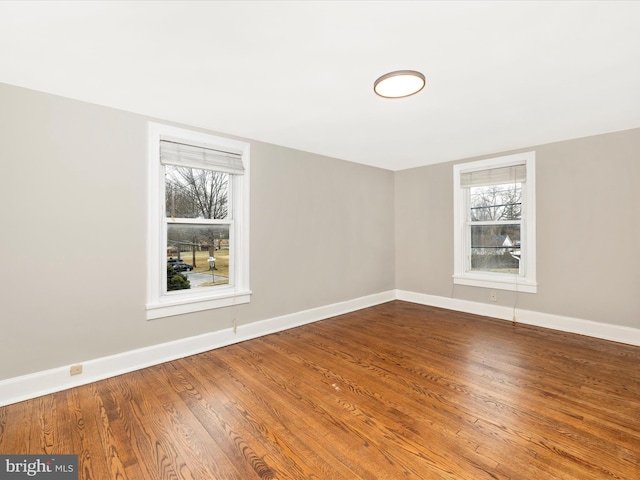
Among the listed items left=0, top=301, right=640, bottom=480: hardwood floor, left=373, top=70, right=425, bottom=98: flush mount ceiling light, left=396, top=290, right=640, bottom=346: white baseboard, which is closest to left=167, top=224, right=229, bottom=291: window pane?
left=0, top=301, right=640, bottom=480: hardwood floor

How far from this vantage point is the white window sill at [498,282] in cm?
401

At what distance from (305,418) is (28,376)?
7.01 ft

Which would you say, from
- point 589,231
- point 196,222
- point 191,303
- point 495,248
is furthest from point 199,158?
point 589,231

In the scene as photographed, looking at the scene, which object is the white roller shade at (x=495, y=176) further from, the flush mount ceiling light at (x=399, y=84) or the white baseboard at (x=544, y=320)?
the flush mount ceiling light at (x=399, y=84)

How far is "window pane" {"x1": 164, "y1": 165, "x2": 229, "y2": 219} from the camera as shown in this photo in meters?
3.11

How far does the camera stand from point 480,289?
14.6 ft

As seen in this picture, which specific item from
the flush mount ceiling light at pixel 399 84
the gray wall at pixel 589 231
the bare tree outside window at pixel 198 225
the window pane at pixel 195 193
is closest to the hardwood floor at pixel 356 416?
the gray wall at pixel 589 231

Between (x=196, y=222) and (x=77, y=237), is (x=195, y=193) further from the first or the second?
(x=77, y=237)

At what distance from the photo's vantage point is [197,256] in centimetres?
332

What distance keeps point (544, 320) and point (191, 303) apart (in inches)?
169

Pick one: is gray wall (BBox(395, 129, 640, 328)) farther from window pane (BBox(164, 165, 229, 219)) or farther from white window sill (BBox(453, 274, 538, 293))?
window pane (BBox(164, 165, 229, 219))

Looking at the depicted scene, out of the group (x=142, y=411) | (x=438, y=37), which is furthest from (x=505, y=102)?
(x=142, y=411)

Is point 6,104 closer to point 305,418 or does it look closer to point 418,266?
point 305,418

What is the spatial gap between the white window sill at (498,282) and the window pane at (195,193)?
3.59 metres
